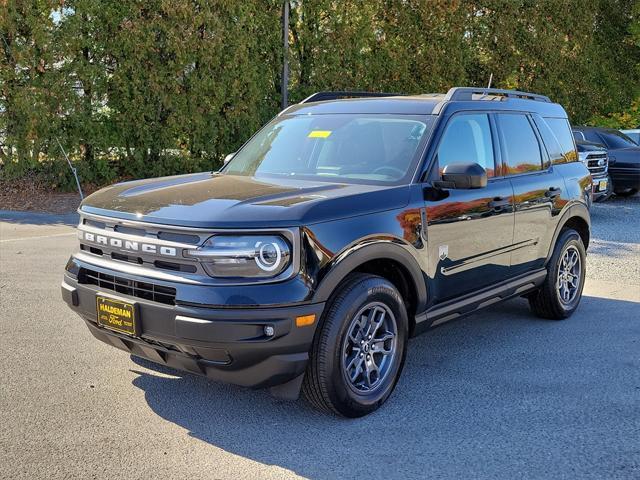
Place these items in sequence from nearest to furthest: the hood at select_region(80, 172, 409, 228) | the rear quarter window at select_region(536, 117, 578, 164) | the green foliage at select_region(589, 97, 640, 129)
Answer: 1. the hood at select_region(80, 172, 409, 228)
2. the rear quarter window at select_region(536, 117, 578, 164)
3. the green foliage at select_region(589, 97, 640, 129)

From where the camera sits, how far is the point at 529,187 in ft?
18.1

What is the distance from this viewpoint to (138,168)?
13.9m

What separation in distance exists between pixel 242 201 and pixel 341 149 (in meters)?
1.27

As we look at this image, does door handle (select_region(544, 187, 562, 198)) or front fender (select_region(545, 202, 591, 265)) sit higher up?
door handle (select_region(544, 187, 562, 198))

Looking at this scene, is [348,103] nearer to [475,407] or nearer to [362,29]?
[475,407]

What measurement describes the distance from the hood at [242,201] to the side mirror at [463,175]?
1.05 feet

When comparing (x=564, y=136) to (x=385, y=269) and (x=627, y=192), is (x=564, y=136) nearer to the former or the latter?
(x=385, y=269)

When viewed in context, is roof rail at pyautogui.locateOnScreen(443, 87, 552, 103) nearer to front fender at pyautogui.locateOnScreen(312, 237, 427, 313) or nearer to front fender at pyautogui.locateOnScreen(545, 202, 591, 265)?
front fender at pyautogui.locateOnScreen(545, 202, 591, 265)

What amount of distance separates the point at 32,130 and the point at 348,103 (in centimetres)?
916

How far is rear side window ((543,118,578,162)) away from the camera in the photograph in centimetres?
629

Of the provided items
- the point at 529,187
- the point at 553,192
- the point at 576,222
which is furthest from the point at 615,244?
the point at 529,187

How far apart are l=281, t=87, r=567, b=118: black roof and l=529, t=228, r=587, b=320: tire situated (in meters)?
1.22

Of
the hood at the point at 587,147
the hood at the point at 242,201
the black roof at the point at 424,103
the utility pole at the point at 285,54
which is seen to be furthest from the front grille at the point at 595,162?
the hood at the point at 242,201

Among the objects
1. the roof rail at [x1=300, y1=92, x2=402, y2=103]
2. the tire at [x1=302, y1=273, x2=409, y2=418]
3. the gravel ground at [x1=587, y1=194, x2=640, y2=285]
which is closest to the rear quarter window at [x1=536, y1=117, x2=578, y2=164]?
the roof rail at [x1=300, y1=92, x2=402, y2=103]
